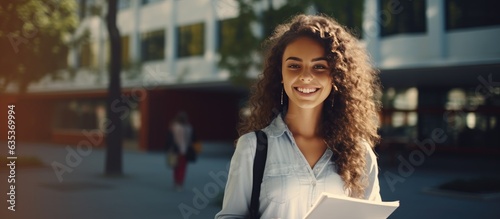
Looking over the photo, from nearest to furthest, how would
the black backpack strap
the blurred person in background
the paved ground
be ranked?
the black backpack strap < the paved ground < the blurred person in background

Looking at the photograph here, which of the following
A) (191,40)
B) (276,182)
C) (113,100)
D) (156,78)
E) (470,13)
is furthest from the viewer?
(156,78)

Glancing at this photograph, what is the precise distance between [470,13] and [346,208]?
1811cm

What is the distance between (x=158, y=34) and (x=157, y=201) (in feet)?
62.4

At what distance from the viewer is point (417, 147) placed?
2162 cm

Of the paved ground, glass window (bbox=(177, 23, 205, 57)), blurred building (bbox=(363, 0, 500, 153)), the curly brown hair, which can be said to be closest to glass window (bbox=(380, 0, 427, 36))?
blurred building (bbox=(363, 0, 500, 153))

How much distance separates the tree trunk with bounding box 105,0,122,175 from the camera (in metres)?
14.6

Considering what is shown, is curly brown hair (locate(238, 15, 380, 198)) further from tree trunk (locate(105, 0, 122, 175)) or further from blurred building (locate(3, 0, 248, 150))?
blurred building (locate(3, 0, 248, 150))

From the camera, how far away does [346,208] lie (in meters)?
1.97

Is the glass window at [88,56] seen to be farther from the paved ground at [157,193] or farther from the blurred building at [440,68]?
the blurred building at [440,68]

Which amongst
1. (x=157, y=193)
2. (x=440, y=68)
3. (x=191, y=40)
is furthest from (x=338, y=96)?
(x=191, y=40)

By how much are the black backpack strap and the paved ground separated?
21.8 feet

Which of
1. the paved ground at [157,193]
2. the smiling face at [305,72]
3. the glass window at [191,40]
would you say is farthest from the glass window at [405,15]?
the smiling face at [305,72]

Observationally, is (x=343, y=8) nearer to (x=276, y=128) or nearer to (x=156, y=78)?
(x=276, y=128)

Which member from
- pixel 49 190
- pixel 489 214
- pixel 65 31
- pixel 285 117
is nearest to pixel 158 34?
pixel 65 31
